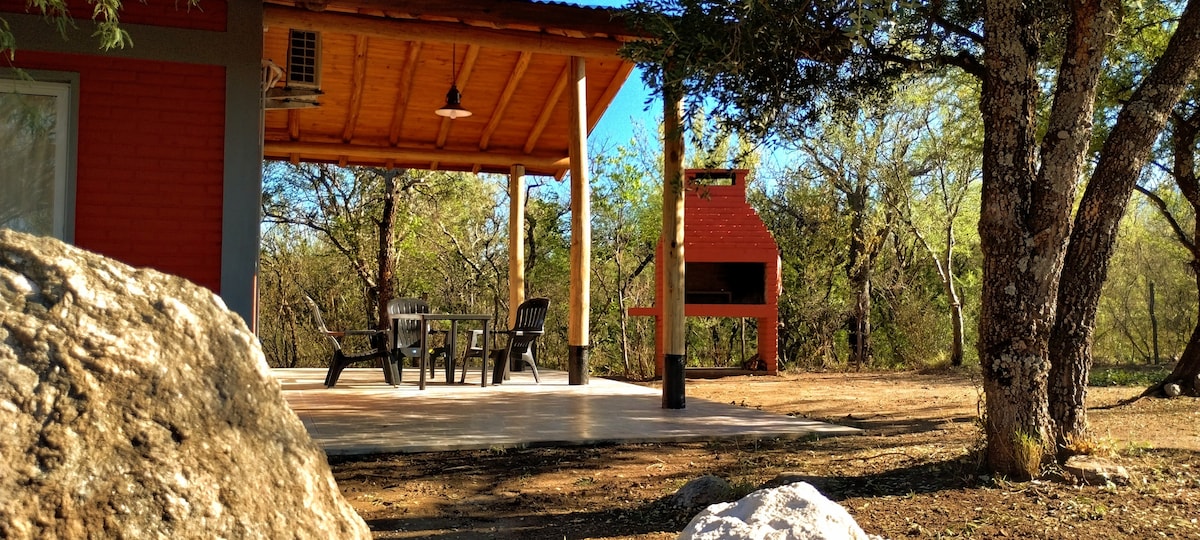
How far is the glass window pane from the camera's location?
5.75 metres

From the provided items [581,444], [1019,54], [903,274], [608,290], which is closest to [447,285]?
[608,290]

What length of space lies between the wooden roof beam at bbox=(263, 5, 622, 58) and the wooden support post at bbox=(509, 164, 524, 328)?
13.3ft

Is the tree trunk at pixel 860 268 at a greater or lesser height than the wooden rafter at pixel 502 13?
lesser

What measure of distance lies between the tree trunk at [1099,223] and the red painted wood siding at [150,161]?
514cm

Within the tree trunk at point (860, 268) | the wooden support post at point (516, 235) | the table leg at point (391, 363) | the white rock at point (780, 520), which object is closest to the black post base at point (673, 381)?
the table leg at point (391, 363)

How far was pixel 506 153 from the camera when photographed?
1177cm

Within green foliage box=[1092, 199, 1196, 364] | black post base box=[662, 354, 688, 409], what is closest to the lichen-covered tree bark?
black post base box=[662, 354, 688, 409]

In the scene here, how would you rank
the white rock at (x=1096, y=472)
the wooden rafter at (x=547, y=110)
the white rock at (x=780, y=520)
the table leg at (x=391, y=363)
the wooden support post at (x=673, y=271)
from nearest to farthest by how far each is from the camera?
the white rock at (x=780, y=520)
the white rock at (x=1096, y=472)
the wooden support post at (x=673, y=271)
the table leg at (x=391, y=363)
the wooden rafter at (x=547, y=110)

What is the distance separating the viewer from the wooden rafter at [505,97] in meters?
8.55

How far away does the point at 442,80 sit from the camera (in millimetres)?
9219

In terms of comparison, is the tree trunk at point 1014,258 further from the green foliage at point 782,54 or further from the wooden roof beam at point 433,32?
the wooden roof beam at point 433,32

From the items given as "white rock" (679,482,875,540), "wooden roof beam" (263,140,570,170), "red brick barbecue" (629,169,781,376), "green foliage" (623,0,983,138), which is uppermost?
"wooden roof beam" (263,140,570,170)

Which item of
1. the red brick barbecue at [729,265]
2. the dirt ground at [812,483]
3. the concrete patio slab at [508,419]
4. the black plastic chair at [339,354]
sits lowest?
the dirt ground at [812,483]

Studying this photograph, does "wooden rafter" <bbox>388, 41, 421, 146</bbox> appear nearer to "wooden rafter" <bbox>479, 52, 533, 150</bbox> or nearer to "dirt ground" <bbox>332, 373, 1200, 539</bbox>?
"wooden rafter" <bbox>479, 52, 533, 150</bbox>
